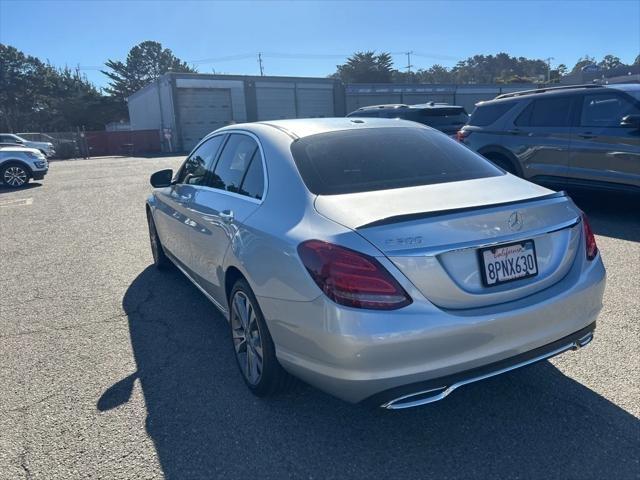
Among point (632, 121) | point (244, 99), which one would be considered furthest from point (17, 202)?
point (244, 99)

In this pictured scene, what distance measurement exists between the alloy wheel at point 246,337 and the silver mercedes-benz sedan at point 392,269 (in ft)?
0.05

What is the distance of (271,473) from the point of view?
2469 millimetres

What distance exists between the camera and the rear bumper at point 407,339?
225cm

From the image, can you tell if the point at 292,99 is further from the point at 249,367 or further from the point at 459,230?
the point at 459,230

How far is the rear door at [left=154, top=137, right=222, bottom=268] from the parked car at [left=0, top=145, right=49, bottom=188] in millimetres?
Answer: 13490

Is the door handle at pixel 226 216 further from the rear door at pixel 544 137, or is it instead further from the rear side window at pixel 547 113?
the rear side window at pixel 547 113

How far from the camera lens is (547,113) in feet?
25.7

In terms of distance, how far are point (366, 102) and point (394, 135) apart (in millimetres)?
42616

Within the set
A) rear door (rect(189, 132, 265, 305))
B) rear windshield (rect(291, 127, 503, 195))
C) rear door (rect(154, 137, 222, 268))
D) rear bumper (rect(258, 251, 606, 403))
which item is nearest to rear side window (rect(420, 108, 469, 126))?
rear door (rect(154, 137, 222, 268))

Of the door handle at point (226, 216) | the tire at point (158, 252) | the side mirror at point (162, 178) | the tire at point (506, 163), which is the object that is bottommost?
the tire at point (158, 252)

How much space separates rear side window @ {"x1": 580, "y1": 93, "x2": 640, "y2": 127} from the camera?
22.7 feet

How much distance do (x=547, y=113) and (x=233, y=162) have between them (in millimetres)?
5950

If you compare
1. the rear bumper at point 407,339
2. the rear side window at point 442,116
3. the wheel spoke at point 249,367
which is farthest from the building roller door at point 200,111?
the rear bumper at point 407,339

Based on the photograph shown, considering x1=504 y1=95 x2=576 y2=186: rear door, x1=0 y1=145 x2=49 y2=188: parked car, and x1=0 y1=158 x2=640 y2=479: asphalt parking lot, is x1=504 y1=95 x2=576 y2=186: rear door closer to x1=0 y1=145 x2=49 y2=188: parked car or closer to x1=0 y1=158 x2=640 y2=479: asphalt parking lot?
x1=0 y1=158 x2=640 y2=479: asphalt parking lot
